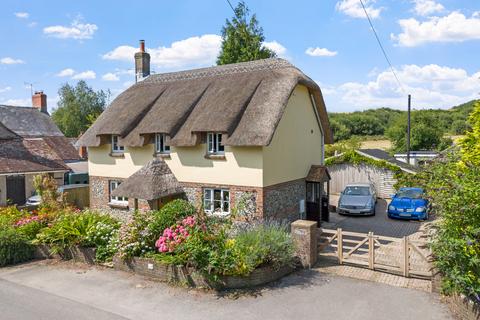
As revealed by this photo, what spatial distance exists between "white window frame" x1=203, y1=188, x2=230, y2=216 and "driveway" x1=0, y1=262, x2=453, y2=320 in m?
4.81

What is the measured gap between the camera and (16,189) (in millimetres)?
22375

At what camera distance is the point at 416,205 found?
18391 mm

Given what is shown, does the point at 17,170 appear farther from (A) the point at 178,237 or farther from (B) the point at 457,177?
(B) the point at 457,177

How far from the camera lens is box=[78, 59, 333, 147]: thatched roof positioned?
14.2 metres

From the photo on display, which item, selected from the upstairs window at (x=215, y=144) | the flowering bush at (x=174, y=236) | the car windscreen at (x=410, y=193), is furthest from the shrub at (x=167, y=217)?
the car windscreen at (x=410, y=193)

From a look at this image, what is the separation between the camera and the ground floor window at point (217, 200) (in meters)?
15.0

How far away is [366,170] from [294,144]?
33.6 feet

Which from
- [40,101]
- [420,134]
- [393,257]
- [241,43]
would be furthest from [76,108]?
[393,257]

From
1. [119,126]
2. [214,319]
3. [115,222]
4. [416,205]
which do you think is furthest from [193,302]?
[416,205]

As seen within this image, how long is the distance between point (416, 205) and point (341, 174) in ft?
25.0

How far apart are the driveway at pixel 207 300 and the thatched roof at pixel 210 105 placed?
18.3 ft

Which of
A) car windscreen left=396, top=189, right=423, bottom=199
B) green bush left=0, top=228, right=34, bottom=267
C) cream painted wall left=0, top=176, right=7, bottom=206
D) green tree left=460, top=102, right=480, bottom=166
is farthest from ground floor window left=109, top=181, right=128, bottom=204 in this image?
green tree left=460, top=102, right=480, bottom=166

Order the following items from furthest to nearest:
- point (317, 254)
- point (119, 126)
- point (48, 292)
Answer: point (119, 126), point (317, 254), point (48, 292)

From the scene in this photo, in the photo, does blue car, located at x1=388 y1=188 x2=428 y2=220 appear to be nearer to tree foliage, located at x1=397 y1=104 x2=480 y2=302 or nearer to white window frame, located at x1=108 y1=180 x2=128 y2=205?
tree foliage, located at x1=397 y1=104 x2=480 y2=302
